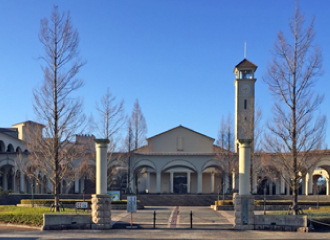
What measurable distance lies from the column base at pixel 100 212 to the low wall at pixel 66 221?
0.28 meters

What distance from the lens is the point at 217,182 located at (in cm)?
4412

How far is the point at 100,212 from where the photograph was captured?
602 inches

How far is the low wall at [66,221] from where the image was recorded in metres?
15.3

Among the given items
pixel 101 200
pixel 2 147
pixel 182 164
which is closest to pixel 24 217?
pixel 101 200

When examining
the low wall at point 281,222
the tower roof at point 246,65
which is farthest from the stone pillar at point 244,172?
the tower roof at point 246,65

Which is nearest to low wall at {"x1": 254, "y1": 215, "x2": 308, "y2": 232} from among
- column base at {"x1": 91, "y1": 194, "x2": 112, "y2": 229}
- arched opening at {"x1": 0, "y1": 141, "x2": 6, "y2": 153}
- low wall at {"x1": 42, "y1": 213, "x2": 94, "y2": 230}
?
column base at {"x1": 91, "y1": 194, "x2": 112, "y2": 229}

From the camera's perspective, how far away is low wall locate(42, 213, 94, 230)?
50.1 ft

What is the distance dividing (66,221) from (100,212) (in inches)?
63.8

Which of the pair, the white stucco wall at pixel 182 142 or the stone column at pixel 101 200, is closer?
the stone column at pixel 101 200

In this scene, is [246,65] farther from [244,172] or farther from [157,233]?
[157,233]

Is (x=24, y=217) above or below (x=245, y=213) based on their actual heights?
below

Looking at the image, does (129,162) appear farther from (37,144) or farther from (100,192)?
(100,192)

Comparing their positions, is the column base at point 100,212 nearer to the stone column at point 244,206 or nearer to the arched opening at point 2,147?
the stone column at point 244,206

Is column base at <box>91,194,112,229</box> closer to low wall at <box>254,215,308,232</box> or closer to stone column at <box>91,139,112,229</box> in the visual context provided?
stone column at <box>91,139,112,229</box>
